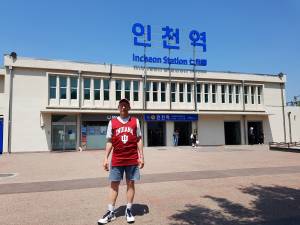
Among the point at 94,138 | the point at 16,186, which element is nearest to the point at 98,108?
the point at 94,138

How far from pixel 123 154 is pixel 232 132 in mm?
31652

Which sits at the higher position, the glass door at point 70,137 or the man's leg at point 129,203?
the glass door at point 70,137

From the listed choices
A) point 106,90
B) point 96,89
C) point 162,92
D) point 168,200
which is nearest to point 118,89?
point 106,90

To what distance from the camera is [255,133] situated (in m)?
35.3

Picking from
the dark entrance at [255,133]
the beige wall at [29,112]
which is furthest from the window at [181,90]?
the beige wall at [29,112]

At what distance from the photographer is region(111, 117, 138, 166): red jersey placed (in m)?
5.04

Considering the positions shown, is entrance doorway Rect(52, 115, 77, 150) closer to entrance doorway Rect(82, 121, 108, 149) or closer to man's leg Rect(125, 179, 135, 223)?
entrance doorway Rect(82, 121, 108, 149)

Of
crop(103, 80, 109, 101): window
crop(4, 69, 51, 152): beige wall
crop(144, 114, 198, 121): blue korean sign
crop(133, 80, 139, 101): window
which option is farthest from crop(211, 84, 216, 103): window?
crop(4, 69, 51, 152): beige wall

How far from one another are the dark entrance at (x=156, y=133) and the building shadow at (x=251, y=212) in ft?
79.4

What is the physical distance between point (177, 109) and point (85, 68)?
407 inches

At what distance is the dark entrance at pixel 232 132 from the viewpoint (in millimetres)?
34375

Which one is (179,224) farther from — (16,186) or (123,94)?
(123,94)

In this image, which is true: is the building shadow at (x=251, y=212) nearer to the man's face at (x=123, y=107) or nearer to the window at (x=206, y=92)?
the man's face at (x=123, y=107)

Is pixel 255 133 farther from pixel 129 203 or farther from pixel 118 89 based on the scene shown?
pixel 129 203
